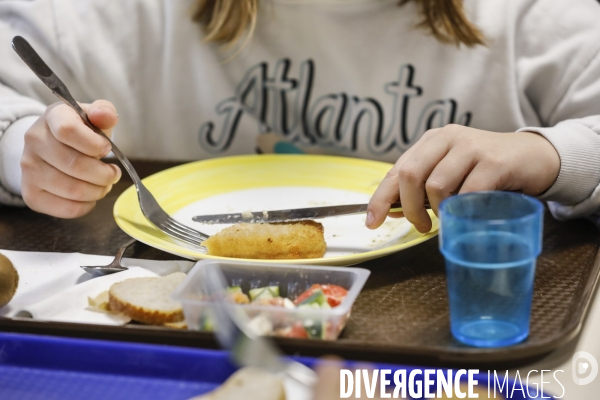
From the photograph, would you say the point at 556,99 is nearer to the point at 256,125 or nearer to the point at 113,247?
the point at 256,125

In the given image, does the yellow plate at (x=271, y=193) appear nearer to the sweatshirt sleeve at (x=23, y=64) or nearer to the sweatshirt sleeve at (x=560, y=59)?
the sweatshirt sleeve at (x=23, y=64)

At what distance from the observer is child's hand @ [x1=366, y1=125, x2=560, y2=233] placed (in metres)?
0.86

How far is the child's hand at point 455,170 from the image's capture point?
0.86m

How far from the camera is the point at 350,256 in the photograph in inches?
32.8

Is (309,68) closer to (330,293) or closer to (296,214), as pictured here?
(296,214)

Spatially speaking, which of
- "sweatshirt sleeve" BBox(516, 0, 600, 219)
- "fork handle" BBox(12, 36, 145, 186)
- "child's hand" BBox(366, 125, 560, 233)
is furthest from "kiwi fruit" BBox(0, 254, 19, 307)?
"sweatshirt sleeve" BBox(516, 0, 600, 219)

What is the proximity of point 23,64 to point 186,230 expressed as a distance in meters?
0.70

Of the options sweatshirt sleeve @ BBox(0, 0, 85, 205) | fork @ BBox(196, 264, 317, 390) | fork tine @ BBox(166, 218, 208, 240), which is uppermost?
sweatshirt sleeve @ BBox(0, 0, 85, 205)

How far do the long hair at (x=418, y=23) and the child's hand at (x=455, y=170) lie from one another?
1.69ft

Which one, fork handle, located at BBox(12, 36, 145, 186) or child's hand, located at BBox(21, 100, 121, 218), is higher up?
fork handle, located at BBox(12, 36, 145, 186)

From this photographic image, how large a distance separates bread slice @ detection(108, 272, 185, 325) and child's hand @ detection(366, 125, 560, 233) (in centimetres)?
31

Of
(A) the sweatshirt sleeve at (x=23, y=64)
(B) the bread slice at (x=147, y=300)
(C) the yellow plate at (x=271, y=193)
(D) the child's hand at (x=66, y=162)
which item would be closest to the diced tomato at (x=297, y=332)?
(B) the bread slice at (x=147, y=300)

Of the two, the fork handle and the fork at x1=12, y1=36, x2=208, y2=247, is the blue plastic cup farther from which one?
the fork handle

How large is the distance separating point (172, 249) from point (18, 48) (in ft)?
1.31
